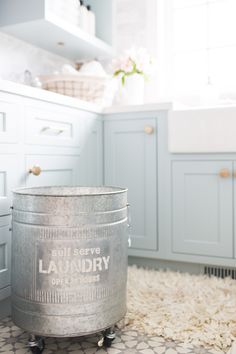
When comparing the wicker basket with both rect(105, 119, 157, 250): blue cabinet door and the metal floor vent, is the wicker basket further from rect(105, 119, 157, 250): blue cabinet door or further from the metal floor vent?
the metal floor vent

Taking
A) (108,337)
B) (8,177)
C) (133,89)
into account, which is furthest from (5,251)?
(133,89)

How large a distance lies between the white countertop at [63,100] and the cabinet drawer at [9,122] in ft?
0.19

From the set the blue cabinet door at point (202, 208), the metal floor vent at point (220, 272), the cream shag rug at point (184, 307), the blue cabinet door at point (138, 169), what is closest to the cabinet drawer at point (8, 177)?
the cream shag rug at point (184, 307)

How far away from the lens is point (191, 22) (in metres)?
2.72

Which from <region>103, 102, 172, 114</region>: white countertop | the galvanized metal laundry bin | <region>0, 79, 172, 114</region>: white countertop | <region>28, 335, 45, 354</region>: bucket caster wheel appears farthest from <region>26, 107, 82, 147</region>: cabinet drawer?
<region>28, 335, 45, 354</region>: bucket caster wheel

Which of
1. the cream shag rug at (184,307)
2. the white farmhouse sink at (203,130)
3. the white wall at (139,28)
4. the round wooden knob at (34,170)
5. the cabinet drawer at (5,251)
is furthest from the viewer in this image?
the white wall at (139,28)

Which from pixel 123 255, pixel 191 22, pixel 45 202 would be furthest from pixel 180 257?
pixel 191 22

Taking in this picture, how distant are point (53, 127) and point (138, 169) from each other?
0.57 metres

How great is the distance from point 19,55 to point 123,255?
1471 mm

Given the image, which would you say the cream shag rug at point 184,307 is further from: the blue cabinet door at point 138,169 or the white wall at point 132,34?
the white wall at point 132,34

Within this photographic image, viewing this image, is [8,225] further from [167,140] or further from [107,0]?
[107,0]

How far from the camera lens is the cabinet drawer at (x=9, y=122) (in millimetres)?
1463

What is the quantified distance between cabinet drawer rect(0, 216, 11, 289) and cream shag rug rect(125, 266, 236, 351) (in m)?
0.47

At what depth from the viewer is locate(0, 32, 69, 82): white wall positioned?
84.4 inches
